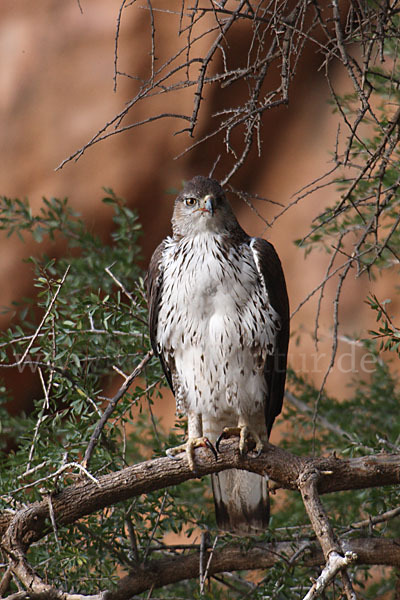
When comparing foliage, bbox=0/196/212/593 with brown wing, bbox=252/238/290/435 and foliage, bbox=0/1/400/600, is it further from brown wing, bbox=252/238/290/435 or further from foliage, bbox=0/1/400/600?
brown wing, bbox=252/238/290/435

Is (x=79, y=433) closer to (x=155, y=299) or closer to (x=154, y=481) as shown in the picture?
(x=154, y=481)

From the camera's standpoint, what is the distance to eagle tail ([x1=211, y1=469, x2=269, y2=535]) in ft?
10.9

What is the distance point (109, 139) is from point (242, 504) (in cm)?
408

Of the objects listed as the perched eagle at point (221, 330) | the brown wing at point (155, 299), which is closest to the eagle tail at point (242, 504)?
the perched eagle at point (221, 330)

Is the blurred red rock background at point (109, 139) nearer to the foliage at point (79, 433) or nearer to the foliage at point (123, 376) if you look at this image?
the foliage at point (123, 376)

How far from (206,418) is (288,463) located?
0.75 m

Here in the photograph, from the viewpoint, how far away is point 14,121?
6.44 m

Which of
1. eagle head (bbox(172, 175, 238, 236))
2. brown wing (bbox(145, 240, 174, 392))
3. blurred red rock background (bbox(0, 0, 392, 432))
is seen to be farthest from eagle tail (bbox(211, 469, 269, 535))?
blurred red rock background (bbox(0, 0, 392, 432))

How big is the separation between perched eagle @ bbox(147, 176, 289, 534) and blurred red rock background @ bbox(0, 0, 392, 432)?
2982 mm

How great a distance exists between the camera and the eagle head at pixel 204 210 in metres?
3.25

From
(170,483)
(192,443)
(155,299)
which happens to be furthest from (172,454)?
(155,299)

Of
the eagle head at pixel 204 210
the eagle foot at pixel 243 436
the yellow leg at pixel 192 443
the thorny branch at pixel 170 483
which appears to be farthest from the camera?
the eagle head at pixel 204 210

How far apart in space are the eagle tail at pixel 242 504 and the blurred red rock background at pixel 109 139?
2.91 metres

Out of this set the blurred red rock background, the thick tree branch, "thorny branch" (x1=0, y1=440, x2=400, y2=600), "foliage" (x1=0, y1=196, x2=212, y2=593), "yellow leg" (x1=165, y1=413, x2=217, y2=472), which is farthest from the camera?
the blurred red rock background
